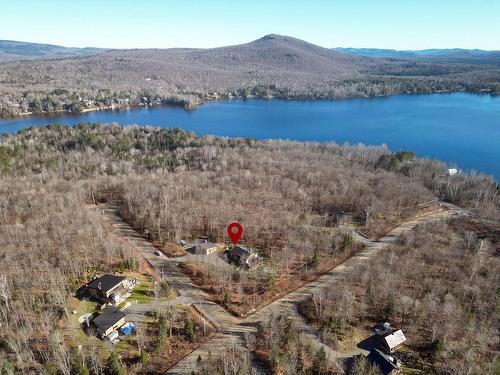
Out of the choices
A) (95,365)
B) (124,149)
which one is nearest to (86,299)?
(95,365)

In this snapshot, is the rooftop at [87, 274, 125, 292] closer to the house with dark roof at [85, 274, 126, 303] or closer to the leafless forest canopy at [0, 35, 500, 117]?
the house with dark roof at [85, 274, 126, 303]

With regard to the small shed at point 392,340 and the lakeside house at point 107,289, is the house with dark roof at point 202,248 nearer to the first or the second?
the lakeside house at point 107,289

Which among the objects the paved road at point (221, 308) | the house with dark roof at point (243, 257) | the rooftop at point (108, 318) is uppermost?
the house with dark roof at point (243, 257)

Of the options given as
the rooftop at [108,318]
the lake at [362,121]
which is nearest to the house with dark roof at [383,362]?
the rooftop at [108,318]

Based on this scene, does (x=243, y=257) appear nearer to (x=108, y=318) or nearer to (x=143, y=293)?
(x=143, y=293)

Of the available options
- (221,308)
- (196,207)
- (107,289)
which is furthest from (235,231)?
(107,289)

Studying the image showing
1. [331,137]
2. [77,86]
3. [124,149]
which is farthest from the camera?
[77,86]

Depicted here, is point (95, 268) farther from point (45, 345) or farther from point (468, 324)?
point (468, 324)

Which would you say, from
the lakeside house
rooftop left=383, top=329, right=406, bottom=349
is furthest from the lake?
the lakeside house
